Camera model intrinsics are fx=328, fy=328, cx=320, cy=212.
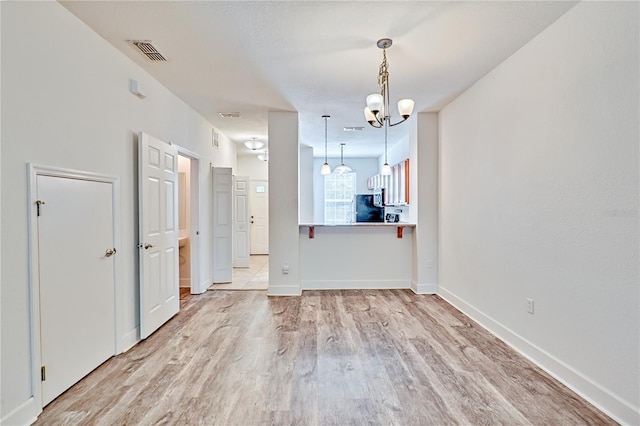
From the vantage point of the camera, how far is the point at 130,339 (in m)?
3.04

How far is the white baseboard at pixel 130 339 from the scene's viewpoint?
295 centimetres

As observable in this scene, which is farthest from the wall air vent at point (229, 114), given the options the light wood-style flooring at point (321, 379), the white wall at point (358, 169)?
the white wall at point (358, 169)

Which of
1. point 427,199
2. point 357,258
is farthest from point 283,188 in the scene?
point 427,199

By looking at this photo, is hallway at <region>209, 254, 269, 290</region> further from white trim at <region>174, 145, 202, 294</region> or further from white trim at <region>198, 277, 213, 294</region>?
white trim at <region>174, 145, 202, 294</region>

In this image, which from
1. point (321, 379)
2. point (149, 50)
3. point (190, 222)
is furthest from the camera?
point (190, 222)

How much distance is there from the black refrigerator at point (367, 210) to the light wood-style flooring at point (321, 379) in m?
4.03

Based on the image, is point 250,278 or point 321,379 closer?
point 321,379

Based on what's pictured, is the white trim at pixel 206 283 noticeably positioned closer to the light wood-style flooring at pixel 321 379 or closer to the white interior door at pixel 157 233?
the white interior door at pixel 157 233

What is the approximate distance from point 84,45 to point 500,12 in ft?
10.1

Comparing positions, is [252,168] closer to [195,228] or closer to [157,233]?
[195,228]

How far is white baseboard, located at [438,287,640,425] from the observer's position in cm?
193

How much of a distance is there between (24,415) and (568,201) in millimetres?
3764

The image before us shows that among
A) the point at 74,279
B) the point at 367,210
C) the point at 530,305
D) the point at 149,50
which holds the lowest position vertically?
the point at 530,305

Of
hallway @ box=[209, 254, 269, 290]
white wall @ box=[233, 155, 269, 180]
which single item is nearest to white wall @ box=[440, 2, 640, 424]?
hallway @ box=[209, 254, 269, 290]
